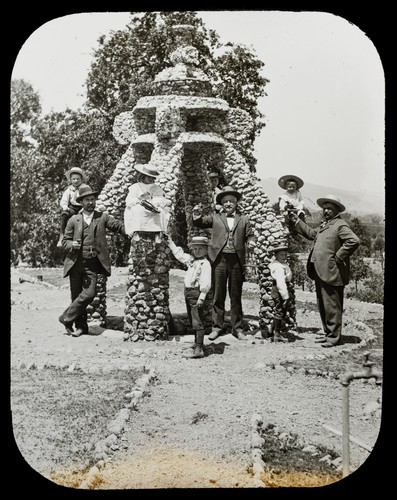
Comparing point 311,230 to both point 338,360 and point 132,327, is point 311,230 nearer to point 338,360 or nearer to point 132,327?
point 338,360

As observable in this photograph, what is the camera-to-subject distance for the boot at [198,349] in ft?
39.0

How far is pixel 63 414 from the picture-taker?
11.1 meters

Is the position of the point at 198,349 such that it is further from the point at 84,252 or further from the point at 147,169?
the point at 147,169

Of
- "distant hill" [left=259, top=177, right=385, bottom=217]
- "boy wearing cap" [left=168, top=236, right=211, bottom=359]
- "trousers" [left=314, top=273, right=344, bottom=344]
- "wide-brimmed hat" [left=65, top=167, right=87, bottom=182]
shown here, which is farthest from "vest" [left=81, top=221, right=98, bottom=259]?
"trousers" [left=314, top=273, right=344, bottom=344]

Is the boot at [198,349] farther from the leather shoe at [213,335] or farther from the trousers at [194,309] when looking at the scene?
the leather shoe at [213,335]

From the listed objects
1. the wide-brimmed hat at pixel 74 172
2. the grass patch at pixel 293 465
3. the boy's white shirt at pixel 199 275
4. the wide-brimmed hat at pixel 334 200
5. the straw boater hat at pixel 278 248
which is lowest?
the grass patch at pixel 293 465

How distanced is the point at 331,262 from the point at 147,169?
8.07 feet

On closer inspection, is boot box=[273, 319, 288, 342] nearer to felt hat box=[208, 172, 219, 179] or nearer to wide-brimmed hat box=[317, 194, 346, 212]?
wide-brimmed hat box=[317, 194, 346, 212]

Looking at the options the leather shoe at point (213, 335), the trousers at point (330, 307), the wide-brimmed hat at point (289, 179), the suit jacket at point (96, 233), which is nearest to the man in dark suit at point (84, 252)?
the suit jacket at point (96, 233)

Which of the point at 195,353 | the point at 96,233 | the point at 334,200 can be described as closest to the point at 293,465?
the point at 195,353

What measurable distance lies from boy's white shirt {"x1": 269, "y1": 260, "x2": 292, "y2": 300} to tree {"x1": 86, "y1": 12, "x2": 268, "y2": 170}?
4.18 ft

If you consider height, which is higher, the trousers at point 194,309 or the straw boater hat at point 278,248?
the straw boater hat at point 278,248

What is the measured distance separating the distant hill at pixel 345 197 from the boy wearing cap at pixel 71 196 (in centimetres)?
220

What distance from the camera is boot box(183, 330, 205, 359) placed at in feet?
39.0
